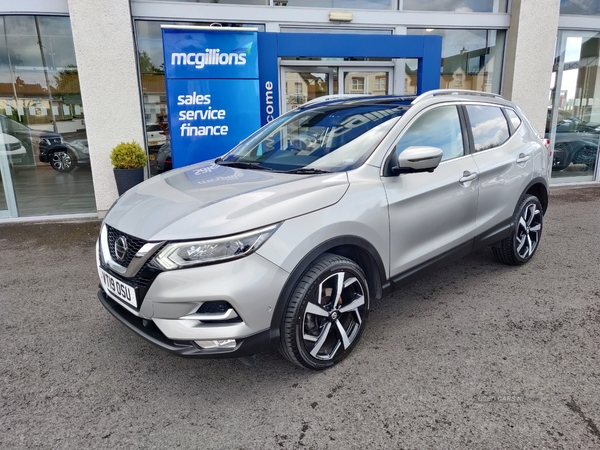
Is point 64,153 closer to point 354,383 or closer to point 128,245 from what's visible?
point 128,245

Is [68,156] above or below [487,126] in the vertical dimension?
below

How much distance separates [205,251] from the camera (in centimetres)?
226

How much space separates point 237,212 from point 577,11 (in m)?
9.33

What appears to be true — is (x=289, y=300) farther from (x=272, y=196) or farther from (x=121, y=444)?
(x=121, y=444)

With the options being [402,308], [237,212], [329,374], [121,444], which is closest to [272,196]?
[237,212]

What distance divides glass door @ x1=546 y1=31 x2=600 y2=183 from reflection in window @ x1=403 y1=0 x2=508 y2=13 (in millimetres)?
1489

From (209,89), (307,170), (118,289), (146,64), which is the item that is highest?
(146,64)

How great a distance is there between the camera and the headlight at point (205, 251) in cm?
225

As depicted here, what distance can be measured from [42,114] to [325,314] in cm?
639

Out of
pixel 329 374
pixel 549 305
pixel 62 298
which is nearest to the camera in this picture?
pixel 329 374

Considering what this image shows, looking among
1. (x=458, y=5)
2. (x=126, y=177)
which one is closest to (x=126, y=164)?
(x=126, y=177)

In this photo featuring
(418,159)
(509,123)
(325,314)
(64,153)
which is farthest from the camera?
(64,153)

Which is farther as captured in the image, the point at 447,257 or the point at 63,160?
the point at 63,160

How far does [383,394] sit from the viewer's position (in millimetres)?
2527
